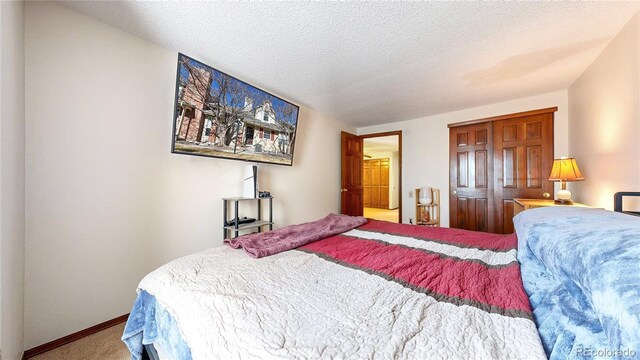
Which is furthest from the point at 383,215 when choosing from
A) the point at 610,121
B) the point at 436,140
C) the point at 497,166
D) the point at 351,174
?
the point at 610,121

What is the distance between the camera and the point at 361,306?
2.72 feet

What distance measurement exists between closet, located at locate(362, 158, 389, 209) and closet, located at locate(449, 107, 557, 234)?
15.5 ft

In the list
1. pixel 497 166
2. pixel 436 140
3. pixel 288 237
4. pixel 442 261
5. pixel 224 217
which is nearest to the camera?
pixel 442 261

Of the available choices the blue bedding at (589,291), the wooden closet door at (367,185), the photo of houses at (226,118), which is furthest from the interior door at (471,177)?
the wooden closet door at (367,185)

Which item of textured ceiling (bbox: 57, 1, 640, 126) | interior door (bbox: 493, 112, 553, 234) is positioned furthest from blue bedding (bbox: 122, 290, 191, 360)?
interior door (bbox: 493, 112, 553, 234)

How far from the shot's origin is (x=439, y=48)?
2.04 metres

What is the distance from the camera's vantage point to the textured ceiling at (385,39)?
1604 millimetres

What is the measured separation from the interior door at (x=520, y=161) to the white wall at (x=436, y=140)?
137 millimetres

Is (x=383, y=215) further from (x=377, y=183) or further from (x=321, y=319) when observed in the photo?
(x=321, y=319)

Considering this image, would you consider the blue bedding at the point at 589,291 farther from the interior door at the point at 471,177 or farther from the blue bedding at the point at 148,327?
the interior door at the point at 471,177

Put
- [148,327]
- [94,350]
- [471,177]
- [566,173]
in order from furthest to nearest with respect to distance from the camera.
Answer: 1. [471,177]
2. [566,173]
3. [94,350]
4. [148,327]

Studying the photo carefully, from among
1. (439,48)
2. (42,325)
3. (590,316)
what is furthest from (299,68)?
(42,325)

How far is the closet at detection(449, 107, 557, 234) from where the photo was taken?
3227 millimetres

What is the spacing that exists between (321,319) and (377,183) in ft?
27.7
